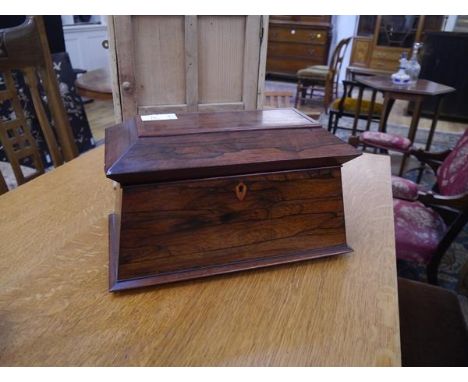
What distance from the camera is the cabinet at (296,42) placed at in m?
5.79

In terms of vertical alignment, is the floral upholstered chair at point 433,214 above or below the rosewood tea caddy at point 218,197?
below

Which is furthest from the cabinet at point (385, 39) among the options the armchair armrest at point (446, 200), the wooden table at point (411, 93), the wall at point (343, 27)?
the armchair armrest at point (446, 200)

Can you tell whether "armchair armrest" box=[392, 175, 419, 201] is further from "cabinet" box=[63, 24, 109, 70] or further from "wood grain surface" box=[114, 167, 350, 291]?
"cabinet" box=[63, 24, 109, 70]

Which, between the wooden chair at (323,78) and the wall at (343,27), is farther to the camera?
the wall at (343,27)

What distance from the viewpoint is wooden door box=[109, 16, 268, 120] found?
4.55ft

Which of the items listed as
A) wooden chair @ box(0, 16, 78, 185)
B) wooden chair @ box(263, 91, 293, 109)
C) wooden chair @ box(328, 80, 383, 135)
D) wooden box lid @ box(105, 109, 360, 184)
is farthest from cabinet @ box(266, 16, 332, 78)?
wooden box lid @ box(105, 109, 360, 184)

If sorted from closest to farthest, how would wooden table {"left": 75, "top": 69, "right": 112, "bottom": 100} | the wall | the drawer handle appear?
the drawer handle
wooden table {"left": 75, "top": 69, "right": 112, "bottom": 100}
the wall

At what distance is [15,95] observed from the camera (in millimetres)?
1038

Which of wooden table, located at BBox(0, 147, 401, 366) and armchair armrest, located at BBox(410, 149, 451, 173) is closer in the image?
wooden table, located at BBox(0, 147, 401, 366)

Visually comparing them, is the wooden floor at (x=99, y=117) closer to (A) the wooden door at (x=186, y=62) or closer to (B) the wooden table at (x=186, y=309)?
(A) the wooden door at (x=186, y=62)

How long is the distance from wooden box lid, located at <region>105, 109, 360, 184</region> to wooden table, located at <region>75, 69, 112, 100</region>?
202 centimetres

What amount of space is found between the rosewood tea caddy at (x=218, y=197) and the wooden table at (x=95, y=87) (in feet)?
6.76

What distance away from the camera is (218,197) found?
62 cm

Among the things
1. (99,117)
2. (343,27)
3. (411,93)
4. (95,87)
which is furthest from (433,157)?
(343,27)
